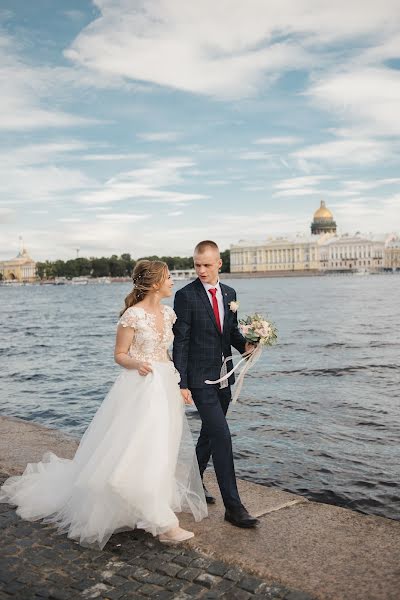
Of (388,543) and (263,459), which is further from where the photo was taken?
(263,459)

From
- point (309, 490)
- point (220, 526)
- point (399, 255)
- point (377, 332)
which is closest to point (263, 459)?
point (309, 490)

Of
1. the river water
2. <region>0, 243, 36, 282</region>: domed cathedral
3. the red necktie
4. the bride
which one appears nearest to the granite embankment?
the bride

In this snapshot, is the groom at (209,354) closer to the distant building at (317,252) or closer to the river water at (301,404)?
the river water at (301,404)

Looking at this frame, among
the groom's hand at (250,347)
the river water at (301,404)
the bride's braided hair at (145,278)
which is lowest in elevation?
the river water at (301,404)

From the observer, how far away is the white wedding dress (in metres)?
3.80

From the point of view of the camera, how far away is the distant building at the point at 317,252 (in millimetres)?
145375

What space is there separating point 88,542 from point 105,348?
1579cm

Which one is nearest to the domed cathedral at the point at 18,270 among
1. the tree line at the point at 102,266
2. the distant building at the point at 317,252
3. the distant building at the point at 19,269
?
the distant building at the point at 19,269

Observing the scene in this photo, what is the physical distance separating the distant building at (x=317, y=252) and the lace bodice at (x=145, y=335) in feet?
466

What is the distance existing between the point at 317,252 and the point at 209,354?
14478 cm

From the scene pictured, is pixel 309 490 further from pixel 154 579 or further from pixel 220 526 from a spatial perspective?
pixel 154 579

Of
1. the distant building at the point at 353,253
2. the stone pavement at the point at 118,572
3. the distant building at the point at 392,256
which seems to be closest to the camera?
the stone pavement at the point at 118,572

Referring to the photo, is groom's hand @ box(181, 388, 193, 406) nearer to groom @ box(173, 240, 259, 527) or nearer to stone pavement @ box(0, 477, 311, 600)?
groom @ box(173, 240, 259, 527)

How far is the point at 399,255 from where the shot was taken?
14612cm
